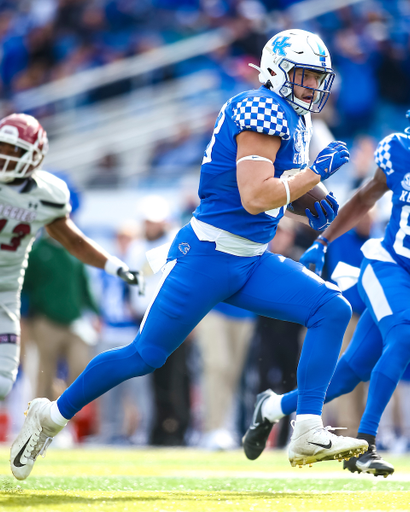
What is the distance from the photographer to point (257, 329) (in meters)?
7.05

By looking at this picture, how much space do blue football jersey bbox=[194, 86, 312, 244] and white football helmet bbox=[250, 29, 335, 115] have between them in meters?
0.05

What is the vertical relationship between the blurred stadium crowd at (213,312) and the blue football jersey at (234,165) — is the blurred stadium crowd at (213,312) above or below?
below

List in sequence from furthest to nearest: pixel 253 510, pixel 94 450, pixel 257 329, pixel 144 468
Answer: pixel 257 329 < pixel 94 450 < pixel 144 468 < pixel 253 510

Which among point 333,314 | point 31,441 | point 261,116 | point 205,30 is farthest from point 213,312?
point 205,30

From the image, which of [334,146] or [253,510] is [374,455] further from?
[334,146]

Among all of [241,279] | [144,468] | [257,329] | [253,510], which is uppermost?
[241,279]

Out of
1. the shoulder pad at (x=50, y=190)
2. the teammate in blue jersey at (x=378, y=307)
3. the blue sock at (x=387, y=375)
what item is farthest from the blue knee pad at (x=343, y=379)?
the shoulder pad at (x=50, y=190)

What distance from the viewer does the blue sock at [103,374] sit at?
11.8 feet

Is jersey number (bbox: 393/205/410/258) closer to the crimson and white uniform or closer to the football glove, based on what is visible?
the football glove

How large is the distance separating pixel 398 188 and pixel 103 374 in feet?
5.60

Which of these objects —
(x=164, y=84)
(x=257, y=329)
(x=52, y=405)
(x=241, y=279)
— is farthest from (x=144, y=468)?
(x=164, y=84)

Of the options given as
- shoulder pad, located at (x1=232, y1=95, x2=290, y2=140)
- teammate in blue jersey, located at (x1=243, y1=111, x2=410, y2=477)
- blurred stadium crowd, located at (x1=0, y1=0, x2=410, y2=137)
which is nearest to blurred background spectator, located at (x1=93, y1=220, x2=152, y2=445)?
teammate in blue jersey, located at (x1=243, y1=111, x2=410, y2=477)

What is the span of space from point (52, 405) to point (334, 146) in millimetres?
1706

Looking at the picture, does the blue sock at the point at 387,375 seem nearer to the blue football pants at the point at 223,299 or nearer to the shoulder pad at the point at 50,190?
the blue football pants at the point at 223,299
